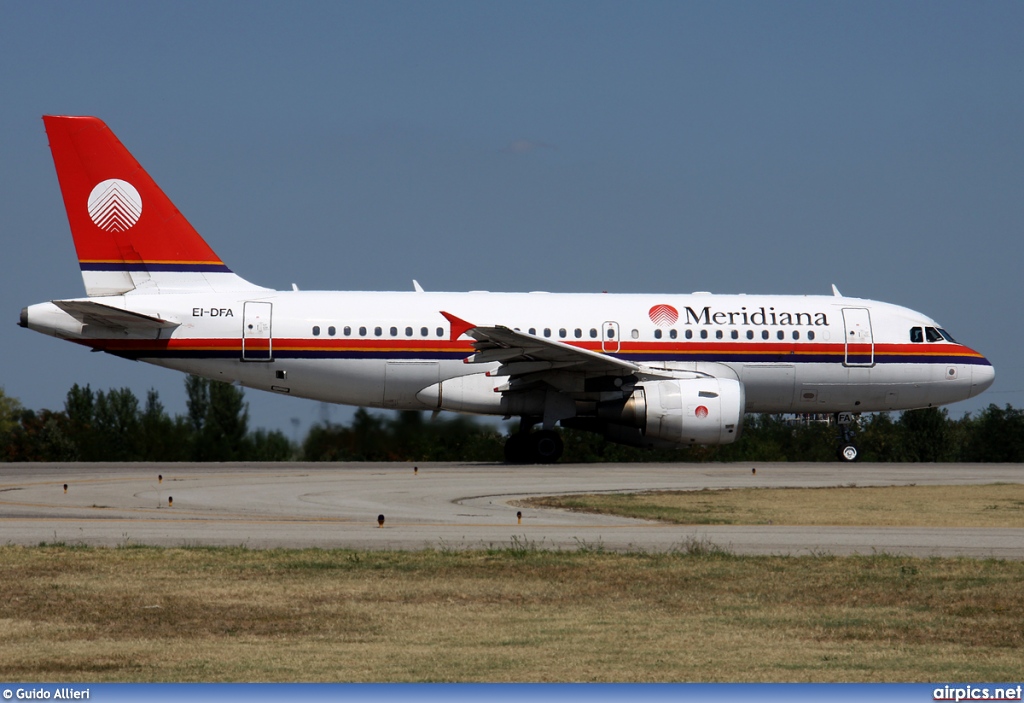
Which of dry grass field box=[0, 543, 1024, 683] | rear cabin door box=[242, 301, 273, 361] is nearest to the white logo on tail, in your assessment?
rear cabin door box=[242, 301, 273, 361]

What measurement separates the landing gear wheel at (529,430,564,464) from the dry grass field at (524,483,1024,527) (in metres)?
7.33

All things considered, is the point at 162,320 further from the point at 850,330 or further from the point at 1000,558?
the point at 1000,558

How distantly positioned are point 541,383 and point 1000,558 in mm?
15219

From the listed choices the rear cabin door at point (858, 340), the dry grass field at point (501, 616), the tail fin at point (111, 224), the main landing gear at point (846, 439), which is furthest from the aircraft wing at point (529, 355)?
the dry grass field at point (501, 616)

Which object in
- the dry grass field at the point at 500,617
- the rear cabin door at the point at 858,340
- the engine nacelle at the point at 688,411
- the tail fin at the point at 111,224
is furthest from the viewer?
the rear cabin door at the point at 858,340

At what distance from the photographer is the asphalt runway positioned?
49.4 feet

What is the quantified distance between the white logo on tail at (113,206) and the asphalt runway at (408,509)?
5.69 meters

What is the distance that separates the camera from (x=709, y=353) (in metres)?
29.4

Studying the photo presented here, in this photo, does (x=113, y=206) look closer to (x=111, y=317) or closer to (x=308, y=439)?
(x=111, y=317)

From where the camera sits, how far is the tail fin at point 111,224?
2897cm

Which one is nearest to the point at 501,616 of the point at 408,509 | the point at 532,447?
the point at 408,509

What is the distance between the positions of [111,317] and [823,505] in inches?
623

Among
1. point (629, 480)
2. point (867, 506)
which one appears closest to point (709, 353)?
point (629, 480)

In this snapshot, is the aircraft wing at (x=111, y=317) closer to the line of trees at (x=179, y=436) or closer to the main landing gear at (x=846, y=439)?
the line of trees at (x=179, y=436)
